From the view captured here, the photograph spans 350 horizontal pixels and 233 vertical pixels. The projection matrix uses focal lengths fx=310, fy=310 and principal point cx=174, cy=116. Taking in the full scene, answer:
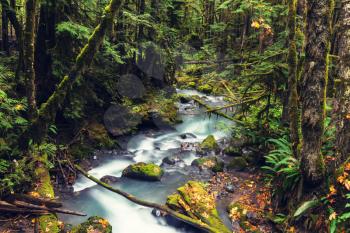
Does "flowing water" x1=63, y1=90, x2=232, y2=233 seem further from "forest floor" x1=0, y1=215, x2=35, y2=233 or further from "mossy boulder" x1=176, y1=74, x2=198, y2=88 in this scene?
"mossy boulder" x1=176, y1=74, x2=198, y2=88

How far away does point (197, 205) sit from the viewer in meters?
9.76

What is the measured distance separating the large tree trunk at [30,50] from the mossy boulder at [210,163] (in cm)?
704

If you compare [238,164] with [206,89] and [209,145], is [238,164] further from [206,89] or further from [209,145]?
[206,89]

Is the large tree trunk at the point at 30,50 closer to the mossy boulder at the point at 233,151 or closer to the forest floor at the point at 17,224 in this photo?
the forest floor at the point at 17,224

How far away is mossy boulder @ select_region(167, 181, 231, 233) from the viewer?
9242 millimetres

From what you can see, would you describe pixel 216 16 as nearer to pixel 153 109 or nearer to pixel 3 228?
pixel 153 109

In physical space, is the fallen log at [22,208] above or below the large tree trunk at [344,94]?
below

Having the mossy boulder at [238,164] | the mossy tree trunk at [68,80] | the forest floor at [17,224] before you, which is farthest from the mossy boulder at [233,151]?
the forest floor at [17,224]

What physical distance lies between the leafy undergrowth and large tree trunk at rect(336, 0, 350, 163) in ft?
9.80

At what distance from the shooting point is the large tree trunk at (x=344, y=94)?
779 cm

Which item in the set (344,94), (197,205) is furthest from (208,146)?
(344,94)

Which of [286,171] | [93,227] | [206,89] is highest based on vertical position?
[206,89]

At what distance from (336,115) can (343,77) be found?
3.55 ft

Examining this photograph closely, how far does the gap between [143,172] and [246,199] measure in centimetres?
417
